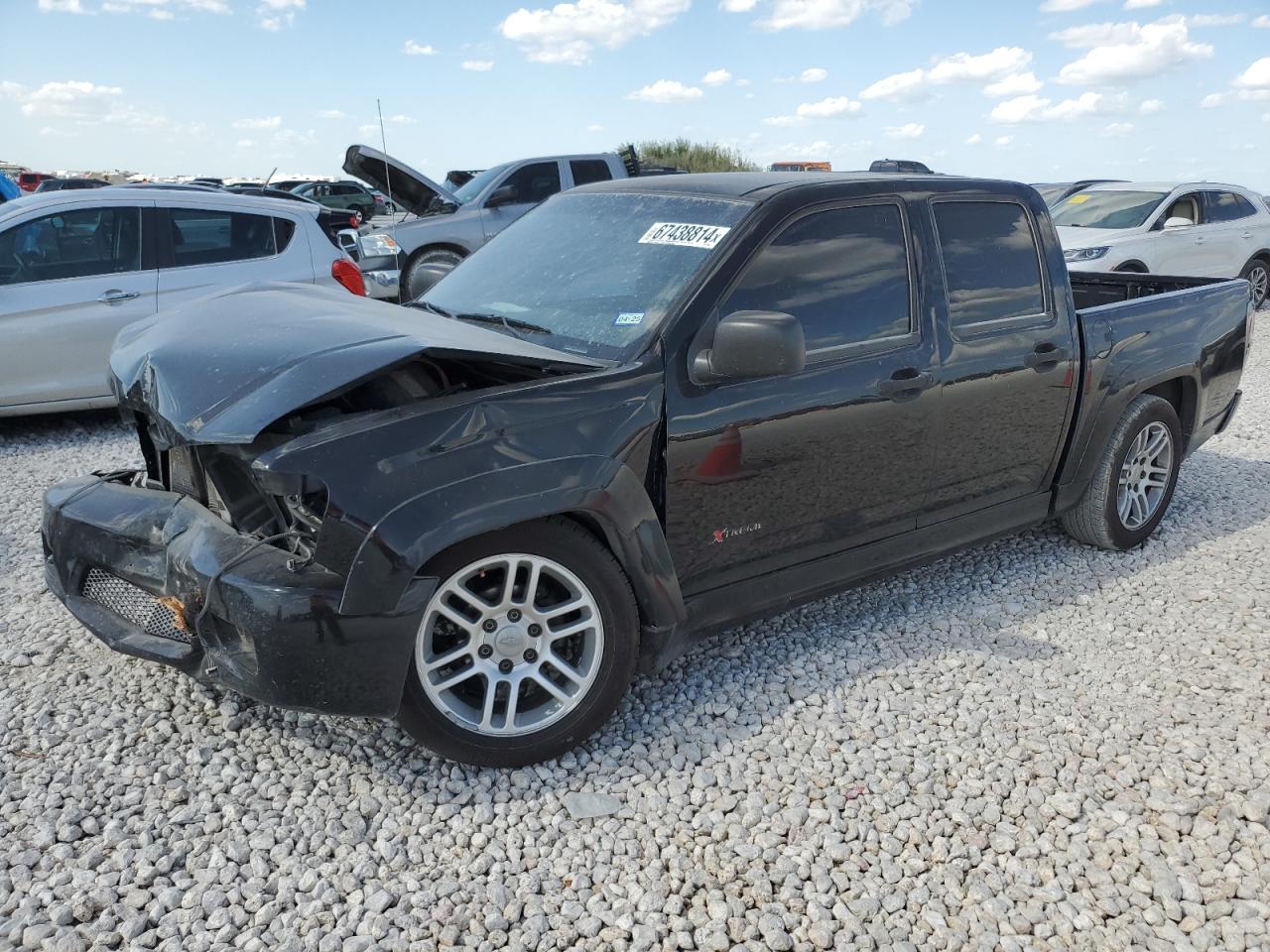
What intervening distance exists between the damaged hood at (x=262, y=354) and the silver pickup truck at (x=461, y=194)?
748 centimetres

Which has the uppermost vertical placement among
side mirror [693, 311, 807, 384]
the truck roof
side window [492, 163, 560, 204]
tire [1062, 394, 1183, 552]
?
side window [492, 163, 560, 204]

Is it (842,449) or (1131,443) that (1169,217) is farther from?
(842,449)

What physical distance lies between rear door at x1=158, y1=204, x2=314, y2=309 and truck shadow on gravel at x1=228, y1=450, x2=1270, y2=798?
4731 mm

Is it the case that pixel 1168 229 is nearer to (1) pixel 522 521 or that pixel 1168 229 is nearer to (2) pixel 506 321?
(2) pixel 506 321

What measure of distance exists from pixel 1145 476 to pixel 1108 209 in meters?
8.64

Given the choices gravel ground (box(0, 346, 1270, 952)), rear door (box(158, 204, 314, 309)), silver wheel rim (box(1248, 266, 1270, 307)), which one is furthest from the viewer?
silver wheel rim (box(1248, 266, 1270, 307))

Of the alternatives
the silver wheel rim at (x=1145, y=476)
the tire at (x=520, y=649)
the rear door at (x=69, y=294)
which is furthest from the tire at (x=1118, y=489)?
the rear door at (x=69, y=294)

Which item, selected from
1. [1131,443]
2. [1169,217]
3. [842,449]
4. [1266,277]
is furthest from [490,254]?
[1266,277]

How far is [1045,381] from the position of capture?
4.29 meters

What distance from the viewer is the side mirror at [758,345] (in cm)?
305

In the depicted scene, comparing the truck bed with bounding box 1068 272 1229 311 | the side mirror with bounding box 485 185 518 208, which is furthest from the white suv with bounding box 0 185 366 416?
the side mirror with bounding box 485 185 518 208

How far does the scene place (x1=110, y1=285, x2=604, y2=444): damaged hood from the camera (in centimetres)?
277

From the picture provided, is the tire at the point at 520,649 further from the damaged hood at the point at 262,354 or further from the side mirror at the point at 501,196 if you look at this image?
the side mirror at the point at 501,196

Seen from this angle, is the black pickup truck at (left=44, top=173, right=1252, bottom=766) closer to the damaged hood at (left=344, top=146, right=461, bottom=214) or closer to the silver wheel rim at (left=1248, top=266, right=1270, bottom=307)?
the damaged hood at (left=344, top=146, right=461, bottom=214)
